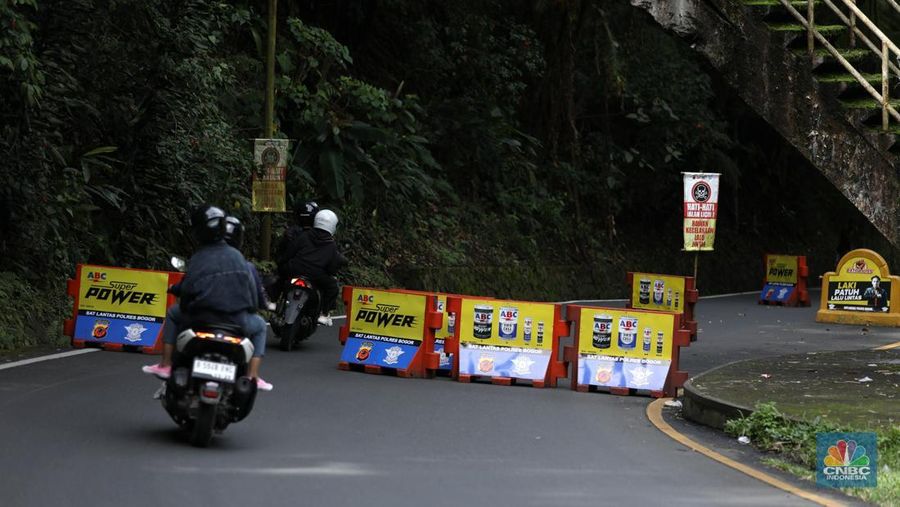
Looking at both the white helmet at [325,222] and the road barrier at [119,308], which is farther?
the white helmet at [325,222]

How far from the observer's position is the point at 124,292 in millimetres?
16781

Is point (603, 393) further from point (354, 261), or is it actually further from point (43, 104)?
point (354, 261)

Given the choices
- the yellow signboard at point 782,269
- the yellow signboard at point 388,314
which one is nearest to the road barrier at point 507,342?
the yellow signboard at point 388,314

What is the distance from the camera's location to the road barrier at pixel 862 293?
27.0 metres

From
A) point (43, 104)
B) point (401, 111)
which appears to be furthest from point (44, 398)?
point (401, 111)

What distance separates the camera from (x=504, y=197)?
3344 centimetres

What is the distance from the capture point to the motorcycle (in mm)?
10055

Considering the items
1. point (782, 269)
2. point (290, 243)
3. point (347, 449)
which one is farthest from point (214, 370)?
point (782, 269)

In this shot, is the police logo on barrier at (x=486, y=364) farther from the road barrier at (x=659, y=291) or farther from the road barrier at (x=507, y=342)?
the road barrier at (x=659, y=291)

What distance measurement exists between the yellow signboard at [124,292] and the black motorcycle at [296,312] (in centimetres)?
151

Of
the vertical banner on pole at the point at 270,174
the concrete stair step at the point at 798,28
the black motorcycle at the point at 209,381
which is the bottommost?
the black motorcycle at the point at 209,381

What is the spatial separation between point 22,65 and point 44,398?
4545mm

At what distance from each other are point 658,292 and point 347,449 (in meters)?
16.4

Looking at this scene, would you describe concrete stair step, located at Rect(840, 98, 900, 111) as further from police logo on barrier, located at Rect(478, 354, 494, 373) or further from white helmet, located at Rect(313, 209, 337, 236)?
white helmet, located at Rect(313, 209, 337, 236)
